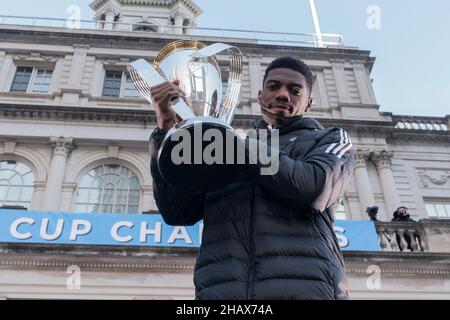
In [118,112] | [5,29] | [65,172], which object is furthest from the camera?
[5,29]

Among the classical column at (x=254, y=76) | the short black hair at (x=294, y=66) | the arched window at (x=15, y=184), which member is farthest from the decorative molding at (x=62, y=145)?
the short black hair at (x=294, y=66)

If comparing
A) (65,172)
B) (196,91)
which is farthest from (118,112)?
(196,91)

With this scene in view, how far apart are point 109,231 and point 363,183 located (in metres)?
9.17

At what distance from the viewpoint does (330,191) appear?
2.11m

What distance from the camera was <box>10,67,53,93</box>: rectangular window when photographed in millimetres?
18734

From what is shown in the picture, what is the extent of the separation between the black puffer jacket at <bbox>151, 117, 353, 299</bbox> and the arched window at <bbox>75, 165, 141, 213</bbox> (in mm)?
13707

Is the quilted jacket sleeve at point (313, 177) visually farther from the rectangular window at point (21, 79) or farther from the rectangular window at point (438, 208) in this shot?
the rectangular window at point (21, 79)

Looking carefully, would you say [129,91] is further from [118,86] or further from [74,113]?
[74,113]

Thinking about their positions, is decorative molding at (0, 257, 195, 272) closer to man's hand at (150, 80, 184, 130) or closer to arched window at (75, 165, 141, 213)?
arched window at (75, 165, 141, 213)

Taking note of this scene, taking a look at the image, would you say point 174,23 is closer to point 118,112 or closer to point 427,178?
point 118,112

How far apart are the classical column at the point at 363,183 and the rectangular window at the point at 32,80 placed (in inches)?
498

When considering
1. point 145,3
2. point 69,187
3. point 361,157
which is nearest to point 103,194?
point 69,187

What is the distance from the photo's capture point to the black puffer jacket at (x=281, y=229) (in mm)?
1927
